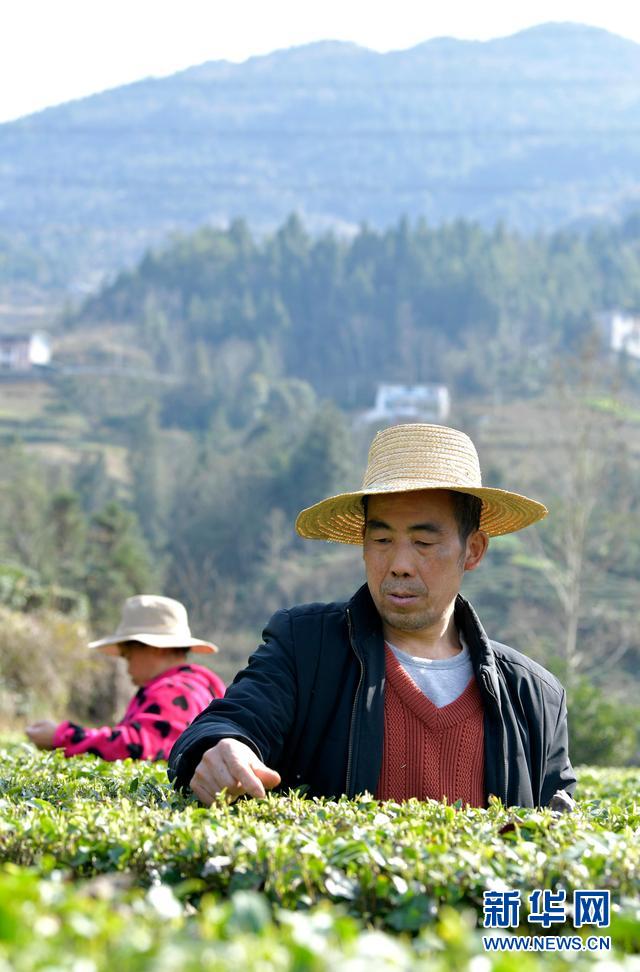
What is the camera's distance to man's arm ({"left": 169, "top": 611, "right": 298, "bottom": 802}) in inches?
130

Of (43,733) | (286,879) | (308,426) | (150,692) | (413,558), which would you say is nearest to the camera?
(286,879)

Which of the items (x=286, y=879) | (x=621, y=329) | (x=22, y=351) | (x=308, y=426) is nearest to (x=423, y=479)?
(x=286, y=879)

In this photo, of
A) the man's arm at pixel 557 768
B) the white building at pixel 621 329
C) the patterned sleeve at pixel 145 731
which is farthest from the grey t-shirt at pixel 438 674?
the white building at pixel 621 329

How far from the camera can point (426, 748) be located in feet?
12.3

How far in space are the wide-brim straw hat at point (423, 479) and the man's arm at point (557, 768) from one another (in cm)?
64

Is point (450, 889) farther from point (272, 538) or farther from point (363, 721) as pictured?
point (272, 538)

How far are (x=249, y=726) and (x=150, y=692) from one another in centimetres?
238

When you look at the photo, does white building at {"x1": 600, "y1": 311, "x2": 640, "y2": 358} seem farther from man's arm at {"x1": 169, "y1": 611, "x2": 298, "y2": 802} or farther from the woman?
man's arm at {"x1": 169, "y1": 611, "x2": 298, "y2": 802}

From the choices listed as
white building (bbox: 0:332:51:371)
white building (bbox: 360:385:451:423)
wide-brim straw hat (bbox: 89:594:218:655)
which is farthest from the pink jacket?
white building (bbox: 0:332:51:371)

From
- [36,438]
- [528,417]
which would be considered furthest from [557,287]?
[36,438]

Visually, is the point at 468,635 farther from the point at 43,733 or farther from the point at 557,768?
the point at 43,733

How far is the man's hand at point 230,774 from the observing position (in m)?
3.26

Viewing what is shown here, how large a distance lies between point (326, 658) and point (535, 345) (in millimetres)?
113089

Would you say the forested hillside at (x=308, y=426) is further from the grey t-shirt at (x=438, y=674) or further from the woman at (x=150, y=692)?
the grey t-shirt at (x=438, y=674)
